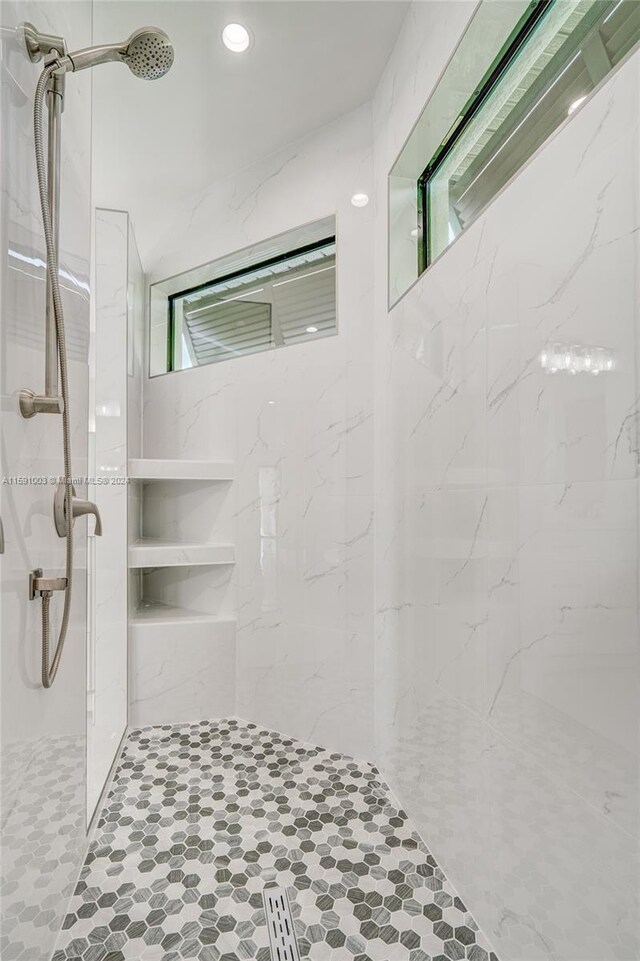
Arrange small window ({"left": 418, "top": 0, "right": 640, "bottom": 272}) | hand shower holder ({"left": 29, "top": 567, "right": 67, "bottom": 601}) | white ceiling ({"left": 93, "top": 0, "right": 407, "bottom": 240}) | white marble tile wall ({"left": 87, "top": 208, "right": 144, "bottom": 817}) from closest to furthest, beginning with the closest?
small window ({"left": 418, "top": 0, "right": 640, "bottom": 272}), hand shower holder ({"left": 29, "top": 567, "right": 67, "bottom": 601}), white ceiling ({"left": 93, "top": 0, "right": 407, "bottom": 240}), white marble tile wall ({"left": 87, "top": 208, "right": 144, "bottom": 817})

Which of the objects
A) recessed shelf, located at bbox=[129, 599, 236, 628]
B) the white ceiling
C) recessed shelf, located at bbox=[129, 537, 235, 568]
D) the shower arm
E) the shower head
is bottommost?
recessed shelf, located at bbox=[129, 599, 236, 628]

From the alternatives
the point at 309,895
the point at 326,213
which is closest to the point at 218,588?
the point at 309,895

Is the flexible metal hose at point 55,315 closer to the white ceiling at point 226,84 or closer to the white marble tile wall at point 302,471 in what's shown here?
the white ceiling at point 226,84

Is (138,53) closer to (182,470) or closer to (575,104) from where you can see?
(575,104)

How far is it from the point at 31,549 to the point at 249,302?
221cm

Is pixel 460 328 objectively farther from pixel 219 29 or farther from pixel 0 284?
pixel 219 29

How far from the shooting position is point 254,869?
1684 mm

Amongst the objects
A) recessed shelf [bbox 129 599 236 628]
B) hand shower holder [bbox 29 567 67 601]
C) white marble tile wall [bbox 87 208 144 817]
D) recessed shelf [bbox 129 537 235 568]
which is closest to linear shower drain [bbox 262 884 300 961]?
hand shower holder [bbox 29 567 67 601]

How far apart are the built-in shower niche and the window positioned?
0.74 meters

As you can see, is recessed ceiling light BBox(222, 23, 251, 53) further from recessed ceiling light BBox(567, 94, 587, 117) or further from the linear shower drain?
the linear shower drain

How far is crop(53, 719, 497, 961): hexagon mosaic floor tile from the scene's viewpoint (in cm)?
141

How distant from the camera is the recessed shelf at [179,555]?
9.28 feet

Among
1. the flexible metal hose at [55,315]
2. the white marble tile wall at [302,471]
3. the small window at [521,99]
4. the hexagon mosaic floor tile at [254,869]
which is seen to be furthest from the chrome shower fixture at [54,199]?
the white marble tile wall at [302,471]

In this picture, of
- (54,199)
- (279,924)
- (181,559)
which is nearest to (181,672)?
(181,559)
